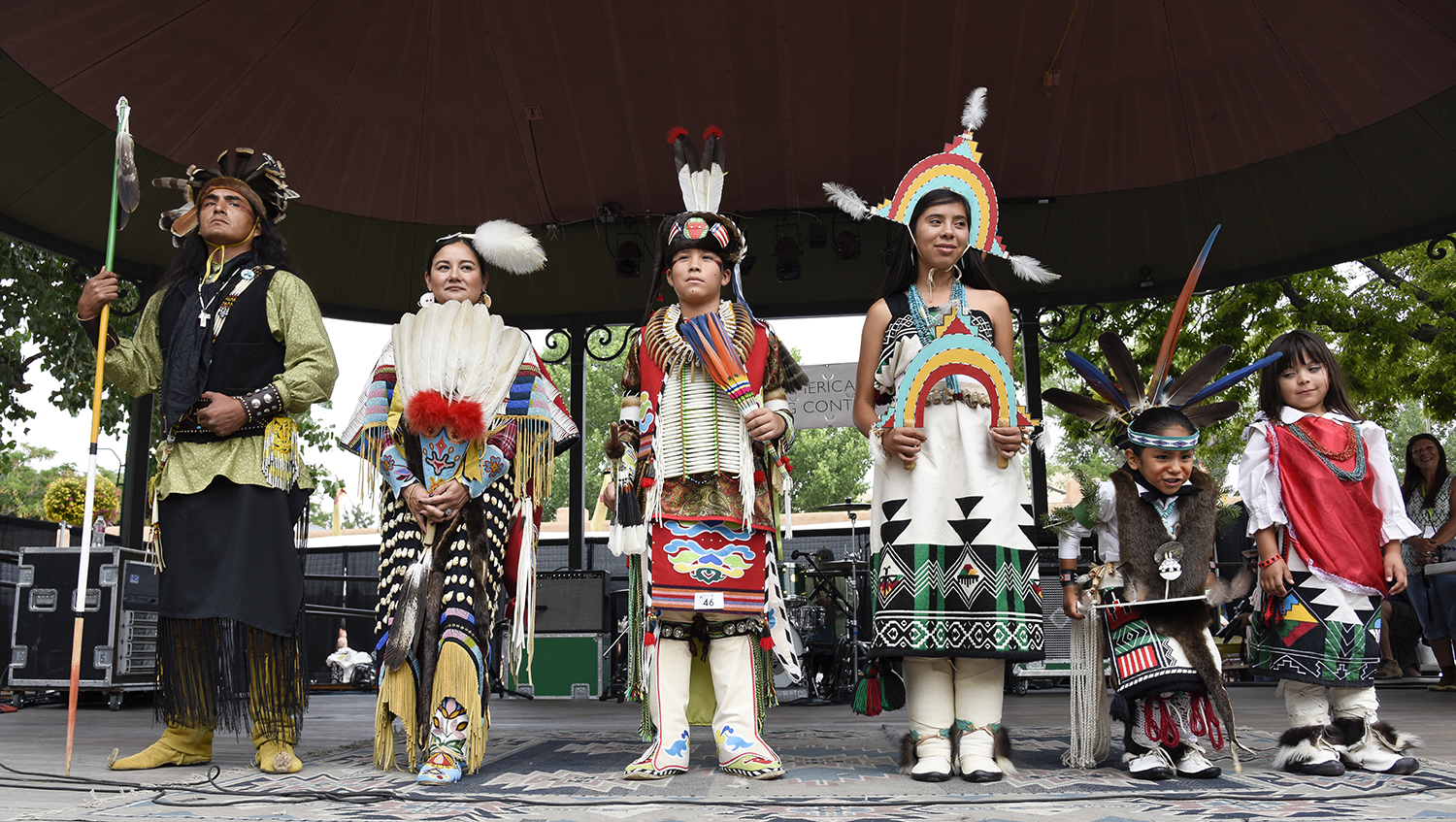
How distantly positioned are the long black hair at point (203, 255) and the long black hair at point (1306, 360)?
333 centimetres

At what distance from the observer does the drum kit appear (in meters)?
7.05

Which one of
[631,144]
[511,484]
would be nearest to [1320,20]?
[631,144]

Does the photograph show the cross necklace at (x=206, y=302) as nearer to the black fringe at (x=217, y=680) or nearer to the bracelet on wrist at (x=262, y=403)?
the bracelet on wrist at (x=262, y=403)

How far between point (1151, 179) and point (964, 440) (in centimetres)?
488

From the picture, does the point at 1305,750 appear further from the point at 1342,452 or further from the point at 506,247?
the point at 506,247

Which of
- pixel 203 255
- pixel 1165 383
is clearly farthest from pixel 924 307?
pixel 203 255

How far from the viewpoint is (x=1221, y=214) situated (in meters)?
7.23

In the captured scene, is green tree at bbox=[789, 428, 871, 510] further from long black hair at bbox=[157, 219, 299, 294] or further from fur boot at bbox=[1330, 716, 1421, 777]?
fur boot at bbox=[1330, 716, 1421, 777]

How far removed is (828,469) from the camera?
26391 millimetres

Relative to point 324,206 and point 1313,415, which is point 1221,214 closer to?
point 1313,415

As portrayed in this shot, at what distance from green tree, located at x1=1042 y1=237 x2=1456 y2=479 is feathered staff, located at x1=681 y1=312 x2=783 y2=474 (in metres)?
6.96

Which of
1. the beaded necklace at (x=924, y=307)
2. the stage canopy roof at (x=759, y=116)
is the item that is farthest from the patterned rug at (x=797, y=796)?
the stage canopy roof at (x=759, y=116)

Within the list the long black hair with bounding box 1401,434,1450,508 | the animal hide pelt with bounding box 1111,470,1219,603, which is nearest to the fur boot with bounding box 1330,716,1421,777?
the animal hide pelt with bounding box 1111,470,1219,603

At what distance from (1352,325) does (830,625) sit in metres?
6.57
